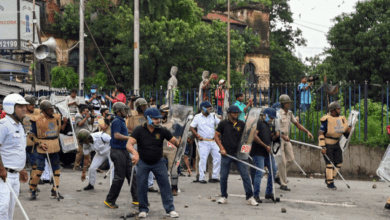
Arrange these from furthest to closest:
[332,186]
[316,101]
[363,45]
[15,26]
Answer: [363,45] < [15,26] < [316,101] < [332,186]

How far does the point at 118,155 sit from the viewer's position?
9.26 m

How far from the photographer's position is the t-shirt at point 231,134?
31.8 ft

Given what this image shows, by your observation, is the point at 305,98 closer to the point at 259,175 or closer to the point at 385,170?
the point at 259,175

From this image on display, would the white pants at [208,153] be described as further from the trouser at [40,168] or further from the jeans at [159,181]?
the jeans at [159,181]

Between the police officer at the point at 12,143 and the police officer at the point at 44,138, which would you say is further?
the police officer at the point at 44,138

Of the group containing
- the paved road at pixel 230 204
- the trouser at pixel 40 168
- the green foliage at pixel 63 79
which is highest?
the green foliage at pixel 63 79

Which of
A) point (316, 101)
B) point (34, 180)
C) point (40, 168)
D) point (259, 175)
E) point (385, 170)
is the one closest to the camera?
point (385, 170)

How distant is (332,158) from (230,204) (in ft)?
10.5

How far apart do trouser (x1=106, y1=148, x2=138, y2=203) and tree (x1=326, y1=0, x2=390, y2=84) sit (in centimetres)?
2538

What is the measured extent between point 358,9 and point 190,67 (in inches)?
437

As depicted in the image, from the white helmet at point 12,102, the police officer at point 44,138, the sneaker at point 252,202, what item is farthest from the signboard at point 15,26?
the white helmet at point 12,102

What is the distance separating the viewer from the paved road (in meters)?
8.66

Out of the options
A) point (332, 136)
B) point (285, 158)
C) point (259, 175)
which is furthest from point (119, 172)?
point (332, 136)

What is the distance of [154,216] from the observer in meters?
8.57
